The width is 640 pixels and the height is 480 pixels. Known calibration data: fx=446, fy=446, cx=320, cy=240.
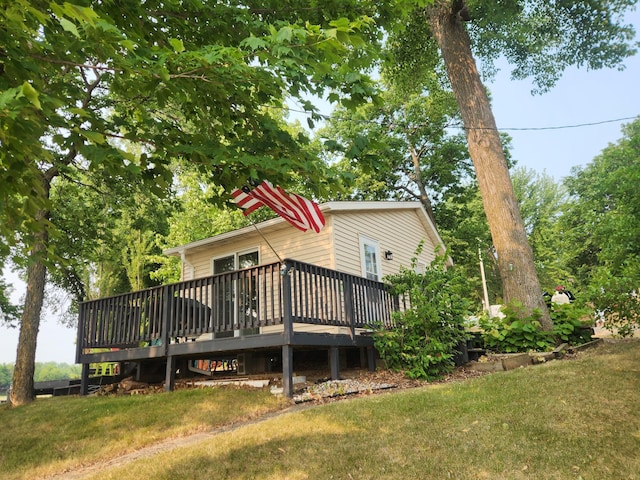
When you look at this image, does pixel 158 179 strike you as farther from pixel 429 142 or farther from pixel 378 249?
pixel 429 142

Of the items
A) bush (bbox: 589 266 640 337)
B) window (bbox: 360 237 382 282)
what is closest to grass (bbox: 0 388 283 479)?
window (bbox: 360 237 382 282)

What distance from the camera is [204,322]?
7754 mm

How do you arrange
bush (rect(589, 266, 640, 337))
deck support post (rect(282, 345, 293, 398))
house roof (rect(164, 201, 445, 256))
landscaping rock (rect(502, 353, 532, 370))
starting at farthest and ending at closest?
1. house roof (rect(164, 201, 445, 256))
2. bush (rect(589, 266, 640, 337))
3. landscaping rock (rect(502, 353, 532, 370))
4. deck support post (rect(282, 345, 293, 398))

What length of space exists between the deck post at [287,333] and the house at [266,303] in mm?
15

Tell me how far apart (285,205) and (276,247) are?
4.76 m

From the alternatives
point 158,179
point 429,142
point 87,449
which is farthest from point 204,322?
point 429,142

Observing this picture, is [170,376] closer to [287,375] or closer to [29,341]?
[287,375]

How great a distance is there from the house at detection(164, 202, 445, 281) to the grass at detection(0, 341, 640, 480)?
480 centimetres

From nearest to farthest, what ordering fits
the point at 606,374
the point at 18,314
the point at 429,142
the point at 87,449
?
1. the point at 87,449
2. the point at 606,374
3. the point at 18,314
4. the point at 429,142

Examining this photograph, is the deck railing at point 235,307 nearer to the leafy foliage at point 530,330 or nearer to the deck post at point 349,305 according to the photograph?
the deck post at point 349,305

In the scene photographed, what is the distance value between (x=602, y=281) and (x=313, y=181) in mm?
7950

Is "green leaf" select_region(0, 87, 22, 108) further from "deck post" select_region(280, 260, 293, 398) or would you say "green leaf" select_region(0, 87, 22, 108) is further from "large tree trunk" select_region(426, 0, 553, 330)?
"large tree trunk" select_region(426, 0, 553, 330)

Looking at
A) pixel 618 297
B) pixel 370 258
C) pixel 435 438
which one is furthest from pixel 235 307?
pixel 618 297

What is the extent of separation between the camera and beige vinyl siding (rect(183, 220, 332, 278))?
34.8ft
